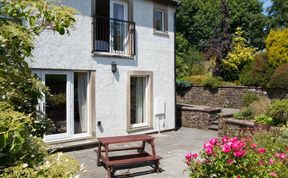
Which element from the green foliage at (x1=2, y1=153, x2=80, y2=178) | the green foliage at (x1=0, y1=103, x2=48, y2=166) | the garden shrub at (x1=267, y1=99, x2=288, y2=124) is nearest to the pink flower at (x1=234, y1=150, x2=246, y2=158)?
the green foliage at (x1=2, y1=153, x2=80, y2=178)

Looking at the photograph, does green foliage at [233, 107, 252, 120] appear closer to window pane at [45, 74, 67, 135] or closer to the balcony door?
the balcony door

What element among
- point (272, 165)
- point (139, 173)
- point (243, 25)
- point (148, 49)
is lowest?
point (139, 173)

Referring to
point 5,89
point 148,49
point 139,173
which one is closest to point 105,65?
point 148,49

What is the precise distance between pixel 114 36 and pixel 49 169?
9.68m

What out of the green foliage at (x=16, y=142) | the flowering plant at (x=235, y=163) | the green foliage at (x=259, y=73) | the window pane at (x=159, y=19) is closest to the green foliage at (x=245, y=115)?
the window pane at (x=159, y=19)

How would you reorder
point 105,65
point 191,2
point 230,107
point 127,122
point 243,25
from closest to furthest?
point 105,65
point 127,122
point 230,107
point 243,25
point 191,2

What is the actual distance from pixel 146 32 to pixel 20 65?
955 cm

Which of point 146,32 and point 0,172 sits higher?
point 146,32

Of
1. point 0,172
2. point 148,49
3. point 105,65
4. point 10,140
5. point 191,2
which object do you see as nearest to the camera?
point 10,140

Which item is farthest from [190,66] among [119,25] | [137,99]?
[119,25]

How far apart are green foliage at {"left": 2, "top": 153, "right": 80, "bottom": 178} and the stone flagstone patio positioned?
3.36 m

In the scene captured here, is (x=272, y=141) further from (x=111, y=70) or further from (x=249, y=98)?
(x=249, y=98)

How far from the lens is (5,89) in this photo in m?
2.94

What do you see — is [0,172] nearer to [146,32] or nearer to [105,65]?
[105,65]
